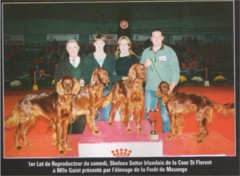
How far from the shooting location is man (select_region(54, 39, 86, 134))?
3141mm

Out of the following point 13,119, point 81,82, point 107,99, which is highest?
point 81,82

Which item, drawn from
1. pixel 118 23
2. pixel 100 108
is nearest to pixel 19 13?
pixel 118 23

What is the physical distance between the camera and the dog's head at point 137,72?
313 cm

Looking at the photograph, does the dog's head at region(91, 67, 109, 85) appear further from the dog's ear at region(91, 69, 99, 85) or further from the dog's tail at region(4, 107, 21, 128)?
the dog's tail at region(4, 107, 21, 128)

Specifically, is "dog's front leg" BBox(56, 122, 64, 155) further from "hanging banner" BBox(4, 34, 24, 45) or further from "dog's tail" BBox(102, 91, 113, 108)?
"hanging banner" BBox(4, 34, 24, 45)

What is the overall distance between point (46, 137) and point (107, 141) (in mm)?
487

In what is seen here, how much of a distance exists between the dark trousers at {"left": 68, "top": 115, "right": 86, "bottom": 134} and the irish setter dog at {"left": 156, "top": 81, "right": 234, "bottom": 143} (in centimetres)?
63

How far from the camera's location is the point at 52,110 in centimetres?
313

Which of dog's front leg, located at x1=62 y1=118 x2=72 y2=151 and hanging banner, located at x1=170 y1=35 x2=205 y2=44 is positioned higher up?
hanging banner, located at x1=170 y1=35 x2=205 y2=44

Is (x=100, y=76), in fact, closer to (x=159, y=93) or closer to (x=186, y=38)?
(x=159, y=93)

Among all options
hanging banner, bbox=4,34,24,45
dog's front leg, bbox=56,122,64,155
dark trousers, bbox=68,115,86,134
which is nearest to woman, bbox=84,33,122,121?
dark trousers, bbox=68,115,86,134

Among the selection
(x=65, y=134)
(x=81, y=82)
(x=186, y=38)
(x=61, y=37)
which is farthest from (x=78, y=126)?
(x=186, y=38)

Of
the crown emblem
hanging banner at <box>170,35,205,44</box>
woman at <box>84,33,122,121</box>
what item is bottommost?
the crown emblem

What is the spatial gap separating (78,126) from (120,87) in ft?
1.50
